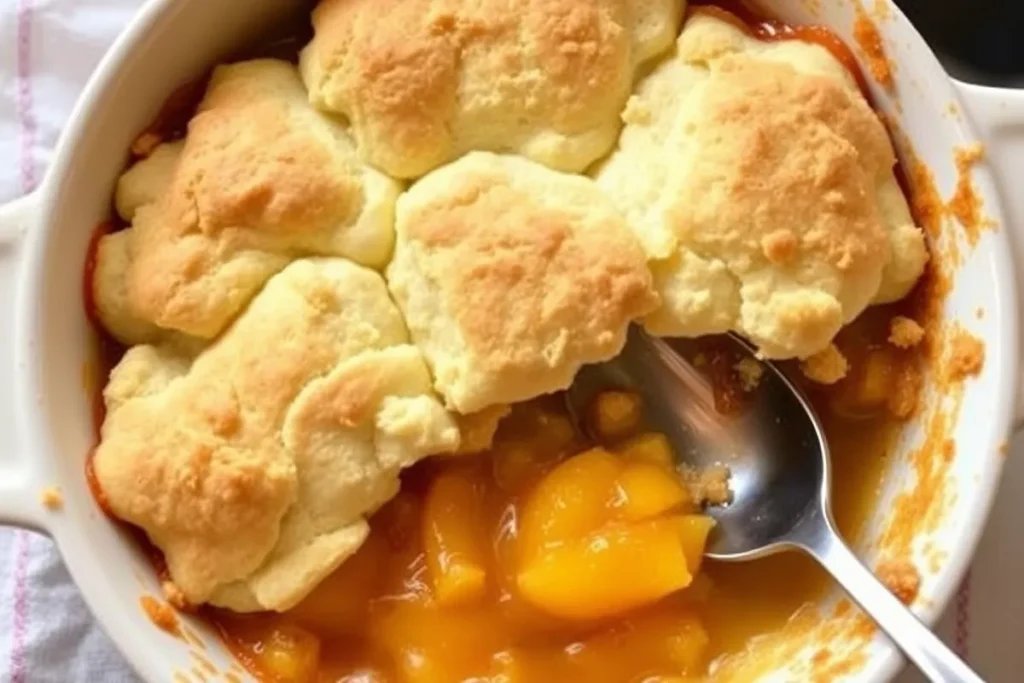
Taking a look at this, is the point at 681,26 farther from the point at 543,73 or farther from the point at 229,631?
the point at 229,631

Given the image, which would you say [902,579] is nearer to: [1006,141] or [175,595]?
[1006,141]

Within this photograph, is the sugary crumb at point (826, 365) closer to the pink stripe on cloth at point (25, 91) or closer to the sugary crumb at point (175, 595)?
the sugary crumb at point (175, 595)

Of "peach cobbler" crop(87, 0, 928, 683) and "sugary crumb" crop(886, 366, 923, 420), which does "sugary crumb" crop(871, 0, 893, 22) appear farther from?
"sugary crumb" crop(886, 366, 923, 420)

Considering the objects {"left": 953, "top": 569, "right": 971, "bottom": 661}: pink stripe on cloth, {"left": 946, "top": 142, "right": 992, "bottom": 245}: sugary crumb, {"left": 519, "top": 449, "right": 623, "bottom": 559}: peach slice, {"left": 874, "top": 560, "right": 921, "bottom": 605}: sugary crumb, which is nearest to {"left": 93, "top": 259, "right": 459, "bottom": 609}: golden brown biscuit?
{"left": 519, "top": 449, "right": 623, "bottom": 559}: peach slice

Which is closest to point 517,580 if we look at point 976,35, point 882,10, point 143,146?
point 143,146

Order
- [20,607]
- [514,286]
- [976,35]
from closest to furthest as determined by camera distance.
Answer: [514,286], [20,607], [976,35]

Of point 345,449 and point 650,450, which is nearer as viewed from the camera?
point 345,449

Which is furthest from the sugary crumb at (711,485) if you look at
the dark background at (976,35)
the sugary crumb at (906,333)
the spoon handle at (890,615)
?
the dark background at (976,35)
